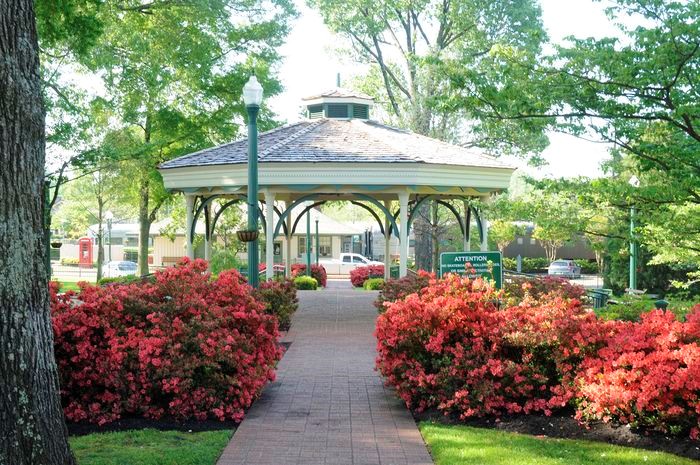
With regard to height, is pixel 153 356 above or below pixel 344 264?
below

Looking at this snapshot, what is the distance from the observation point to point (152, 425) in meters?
9.10

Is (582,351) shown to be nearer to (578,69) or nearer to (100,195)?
(578,69)

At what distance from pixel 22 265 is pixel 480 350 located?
5463 millimetres

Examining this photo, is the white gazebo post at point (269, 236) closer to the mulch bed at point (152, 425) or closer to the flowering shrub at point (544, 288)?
the flowering shrub at point (544, 288)

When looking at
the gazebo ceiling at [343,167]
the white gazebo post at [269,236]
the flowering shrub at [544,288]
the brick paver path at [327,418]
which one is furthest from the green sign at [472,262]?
the white gazebo post at [269,236]

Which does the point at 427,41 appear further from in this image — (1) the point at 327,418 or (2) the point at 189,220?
(1) the point at 327,418

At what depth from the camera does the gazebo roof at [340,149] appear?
1972 centimetres

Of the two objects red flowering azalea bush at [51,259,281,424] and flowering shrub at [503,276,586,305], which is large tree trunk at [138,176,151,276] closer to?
flowering shrub at [503,276,586,305]

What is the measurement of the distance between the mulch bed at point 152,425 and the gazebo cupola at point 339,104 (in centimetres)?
1709

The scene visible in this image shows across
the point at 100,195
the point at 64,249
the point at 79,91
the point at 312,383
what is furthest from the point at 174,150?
the point at 64,249

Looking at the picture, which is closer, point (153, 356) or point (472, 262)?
point (153, 356)

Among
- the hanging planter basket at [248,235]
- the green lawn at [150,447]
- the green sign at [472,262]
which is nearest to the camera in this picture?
the green lawn at [150,447]

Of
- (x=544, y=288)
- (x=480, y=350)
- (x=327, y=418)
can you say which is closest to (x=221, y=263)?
(x=544, y=288)

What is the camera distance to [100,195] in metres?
46.0
